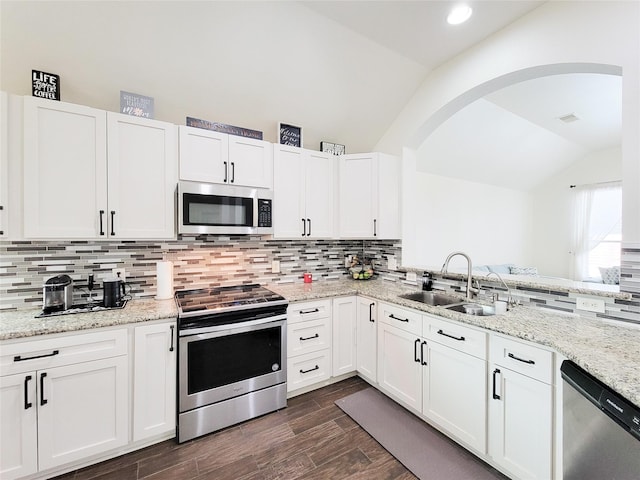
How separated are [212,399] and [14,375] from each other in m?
1.12

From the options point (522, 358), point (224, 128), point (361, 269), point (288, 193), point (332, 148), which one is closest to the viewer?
point (522, 358)

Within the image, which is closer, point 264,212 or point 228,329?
point 228,329

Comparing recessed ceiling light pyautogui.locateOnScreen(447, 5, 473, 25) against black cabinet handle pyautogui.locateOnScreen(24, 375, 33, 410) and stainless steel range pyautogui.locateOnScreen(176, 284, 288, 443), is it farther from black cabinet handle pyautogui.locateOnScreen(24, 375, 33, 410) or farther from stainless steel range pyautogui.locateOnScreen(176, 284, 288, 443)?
black cabinet handle pyautogui.locateOnScreen(24, 375, 33, 410)

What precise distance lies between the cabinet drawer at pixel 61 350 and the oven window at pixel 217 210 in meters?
0.94

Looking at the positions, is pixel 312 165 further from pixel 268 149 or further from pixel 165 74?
pixel 165 74

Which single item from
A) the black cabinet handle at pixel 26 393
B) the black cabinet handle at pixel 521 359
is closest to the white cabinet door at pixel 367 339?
the black cabinet handle at pixel 521 359

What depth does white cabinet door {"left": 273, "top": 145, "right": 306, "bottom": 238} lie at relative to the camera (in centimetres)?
265

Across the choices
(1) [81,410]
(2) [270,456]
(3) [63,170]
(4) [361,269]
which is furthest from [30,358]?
(4) [361,269]

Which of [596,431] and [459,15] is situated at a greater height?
[459,15]

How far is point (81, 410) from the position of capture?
5.42 ft

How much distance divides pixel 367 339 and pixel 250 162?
2.03 meters

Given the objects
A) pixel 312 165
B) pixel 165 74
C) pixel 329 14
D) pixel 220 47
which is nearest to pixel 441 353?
pixel 312 165

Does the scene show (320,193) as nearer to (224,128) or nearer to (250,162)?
(250,162)

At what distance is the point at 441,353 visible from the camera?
6.39 feet
